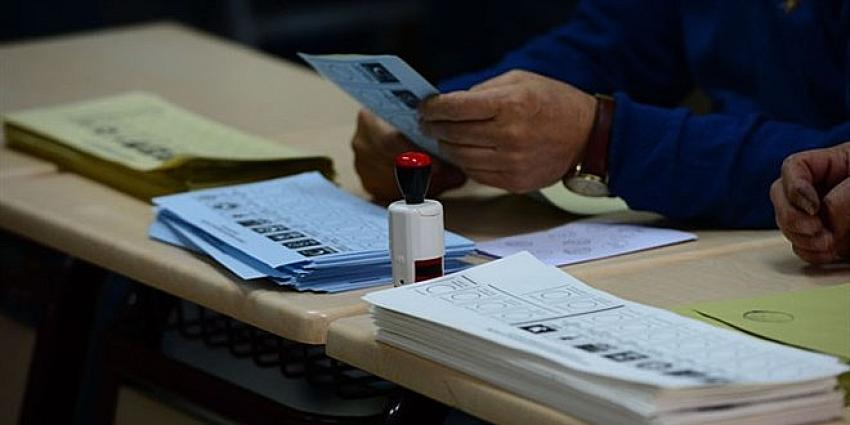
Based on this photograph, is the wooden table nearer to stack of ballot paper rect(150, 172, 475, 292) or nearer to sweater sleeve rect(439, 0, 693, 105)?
stack of ballot paper rect(150, 172, 475, 292)

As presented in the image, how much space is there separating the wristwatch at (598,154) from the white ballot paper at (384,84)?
0.51 ft

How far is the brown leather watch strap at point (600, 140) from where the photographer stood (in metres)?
1.70

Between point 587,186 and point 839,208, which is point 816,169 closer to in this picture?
point 839,208

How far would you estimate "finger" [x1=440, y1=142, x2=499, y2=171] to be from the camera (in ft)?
5.50

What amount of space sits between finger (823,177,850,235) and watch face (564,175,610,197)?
0.98 feet

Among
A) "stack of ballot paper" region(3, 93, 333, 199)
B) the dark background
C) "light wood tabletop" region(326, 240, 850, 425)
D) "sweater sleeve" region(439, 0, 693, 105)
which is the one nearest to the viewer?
"light wood tabletop" region(326, 240, 850, 425)

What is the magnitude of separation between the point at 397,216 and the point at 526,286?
0.41ft

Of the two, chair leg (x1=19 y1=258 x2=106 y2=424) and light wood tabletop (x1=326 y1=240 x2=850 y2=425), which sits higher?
light wood tabletop (x1=326 y1=240 x2=850 y2=425)

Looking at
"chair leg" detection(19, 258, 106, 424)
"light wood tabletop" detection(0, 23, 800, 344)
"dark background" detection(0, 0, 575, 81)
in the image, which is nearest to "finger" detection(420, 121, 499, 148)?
"light wood tabletop" detection(0, 23, 800, 344)

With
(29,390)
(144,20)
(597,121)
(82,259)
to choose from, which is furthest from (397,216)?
(144,20)

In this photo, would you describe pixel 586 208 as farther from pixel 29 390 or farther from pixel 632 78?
pixel 29 390

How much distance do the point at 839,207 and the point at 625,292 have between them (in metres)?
0.21

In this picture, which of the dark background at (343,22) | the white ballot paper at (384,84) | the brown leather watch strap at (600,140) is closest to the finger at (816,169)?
the brown leather watch strap at (600,140)

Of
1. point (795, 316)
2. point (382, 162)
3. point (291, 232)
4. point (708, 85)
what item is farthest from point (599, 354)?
point (708, 85)
